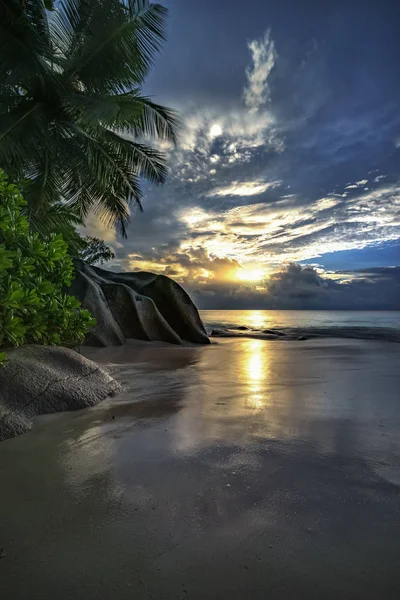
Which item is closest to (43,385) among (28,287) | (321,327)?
(28,287)

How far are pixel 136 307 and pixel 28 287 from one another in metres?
6.50

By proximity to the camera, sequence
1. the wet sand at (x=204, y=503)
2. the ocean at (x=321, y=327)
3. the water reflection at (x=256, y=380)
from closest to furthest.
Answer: the wet sand at (x=204, y=503), the water reflection at (x=256, y=380), the ocean at (x=321, y=327)

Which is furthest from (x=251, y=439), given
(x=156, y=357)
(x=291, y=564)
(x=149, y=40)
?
(x=149, y=40)

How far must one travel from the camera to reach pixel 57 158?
1058cm

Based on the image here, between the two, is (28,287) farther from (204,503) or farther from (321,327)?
(321,327)

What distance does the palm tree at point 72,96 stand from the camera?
342 inches

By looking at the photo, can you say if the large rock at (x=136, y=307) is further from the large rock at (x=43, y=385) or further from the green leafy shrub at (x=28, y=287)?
the large rock at (x=43, y=385)

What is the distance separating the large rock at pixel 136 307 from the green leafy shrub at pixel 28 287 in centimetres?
411

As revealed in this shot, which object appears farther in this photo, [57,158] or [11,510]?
[57,158]

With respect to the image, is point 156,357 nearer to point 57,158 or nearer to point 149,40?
point 57,158

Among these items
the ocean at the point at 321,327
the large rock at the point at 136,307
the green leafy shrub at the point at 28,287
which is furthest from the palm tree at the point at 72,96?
the ocean at the point at 321,327

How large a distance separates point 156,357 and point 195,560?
6.09 meters

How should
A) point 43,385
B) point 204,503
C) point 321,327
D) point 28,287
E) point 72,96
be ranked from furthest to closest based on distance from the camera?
point 321,327 → point 72,96 → point 28,287 → point 43,385 → point 204,503

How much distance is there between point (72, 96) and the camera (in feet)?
31.3
